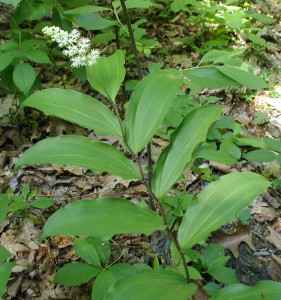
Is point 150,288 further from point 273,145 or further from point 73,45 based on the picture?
point 273,145

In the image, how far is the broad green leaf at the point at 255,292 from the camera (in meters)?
1.10

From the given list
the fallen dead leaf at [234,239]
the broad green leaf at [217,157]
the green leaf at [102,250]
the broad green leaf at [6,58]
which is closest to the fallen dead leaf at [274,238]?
the fallen dead leaf at [234,239]

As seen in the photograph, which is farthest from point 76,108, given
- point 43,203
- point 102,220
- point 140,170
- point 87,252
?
point 43,203

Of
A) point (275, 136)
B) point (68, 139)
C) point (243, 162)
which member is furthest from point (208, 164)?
point (68, 139)

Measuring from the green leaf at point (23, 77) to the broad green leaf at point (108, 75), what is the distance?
102 cm

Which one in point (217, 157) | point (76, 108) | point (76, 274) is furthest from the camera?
point (217, 157)

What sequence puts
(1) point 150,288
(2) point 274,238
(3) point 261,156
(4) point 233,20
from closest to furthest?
1. (1) point 150,288
2. (2) point 274,238
3. (3) point 261,156
4. (4) point 233,20

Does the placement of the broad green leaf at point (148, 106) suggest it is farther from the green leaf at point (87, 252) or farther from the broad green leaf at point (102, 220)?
the green leaf at point (87, 252)

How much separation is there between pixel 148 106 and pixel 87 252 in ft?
3.01

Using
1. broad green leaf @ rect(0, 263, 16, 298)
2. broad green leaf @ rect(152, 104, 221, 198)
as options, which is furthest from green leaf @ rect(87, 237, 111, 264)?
broad green leaf @ rect(152, 104, 221, 198)

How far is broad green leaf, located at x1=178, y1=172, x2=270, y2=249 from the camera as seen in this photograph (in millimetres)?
1079

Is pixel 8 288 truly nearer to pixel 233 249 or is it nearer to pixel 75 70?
pixel 233 249

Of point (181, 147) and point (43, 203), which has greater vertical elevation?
point (181, 147)

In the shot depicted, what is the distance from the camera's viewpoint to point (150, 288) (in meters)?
1.04
